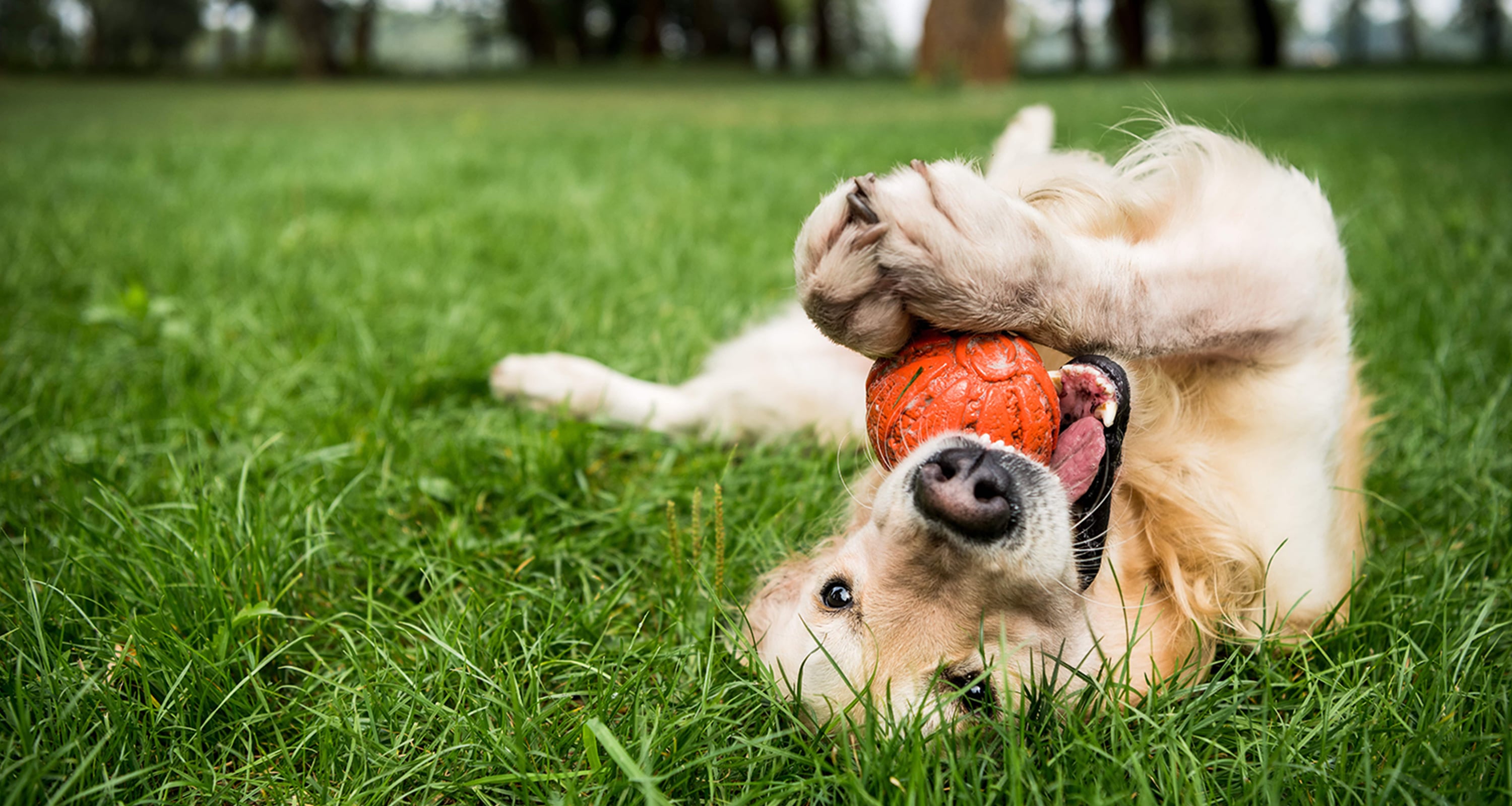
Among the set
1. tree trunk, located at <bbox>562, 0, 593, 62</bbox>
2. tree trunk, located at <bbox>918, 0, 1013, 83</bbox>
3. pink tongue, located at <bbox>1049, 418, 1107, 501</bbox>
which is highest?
tree trunk, located at <bbox>562, 0, 593, 62</bbox>

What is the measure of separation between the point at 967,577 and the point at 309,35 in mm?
28206

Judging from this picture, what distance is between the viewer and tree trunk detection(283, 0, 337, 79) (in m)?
24.6

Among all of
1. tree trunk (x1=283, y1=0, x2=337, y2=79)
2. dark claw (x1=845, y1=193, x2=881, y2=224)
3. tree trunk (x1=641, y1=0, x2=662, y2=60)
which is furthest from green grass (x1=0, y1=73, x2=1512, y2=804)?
tree trunk (x1=641, y1=0, x2=662, y2=60)

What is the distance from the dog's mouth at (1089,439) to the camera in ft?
5.18

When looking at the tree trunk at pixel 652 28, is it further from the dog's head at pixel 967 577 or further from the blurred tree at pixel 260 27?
the dog's head at pixel 967 577

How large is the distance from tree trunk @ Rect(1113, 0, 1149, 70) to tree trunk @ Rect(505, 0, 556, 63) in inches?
795

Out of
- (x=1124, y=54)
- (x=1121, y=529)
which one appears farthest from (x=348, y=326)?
(x=1124, y=54)

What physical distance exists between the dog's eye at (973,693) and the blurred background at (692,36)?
47.0ft

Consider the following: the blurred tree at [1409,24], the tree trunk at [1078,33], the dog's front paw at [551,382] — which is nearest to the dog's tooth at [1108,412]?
the dog's front paw at [551,382]

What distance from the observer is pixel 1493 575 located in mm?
2043

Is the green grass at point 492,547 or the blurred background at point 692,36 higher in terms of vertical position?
the blurred background at point 692,36

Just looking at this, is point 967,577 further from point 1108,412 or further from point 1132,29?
point 1132,29

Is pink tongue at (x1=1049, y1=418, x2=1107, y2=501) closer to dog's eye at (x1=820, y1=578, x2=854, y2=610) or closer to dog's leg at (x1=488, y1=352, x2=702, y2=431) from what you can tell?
dog's eye at (x1=820, y1=578, x2=854, y2=610)

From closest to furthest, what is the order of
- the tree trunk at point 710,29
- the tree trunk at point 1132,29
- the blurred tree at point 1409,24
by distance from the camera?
1. the tree trunk at point 1132,29
2. the tree trunk at point 710,29
3. the blurred tree at point 1409,24
